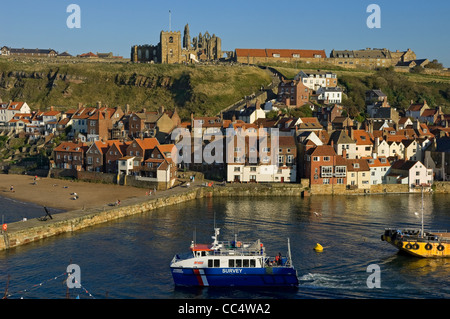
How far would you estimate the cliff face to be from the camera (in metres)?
111

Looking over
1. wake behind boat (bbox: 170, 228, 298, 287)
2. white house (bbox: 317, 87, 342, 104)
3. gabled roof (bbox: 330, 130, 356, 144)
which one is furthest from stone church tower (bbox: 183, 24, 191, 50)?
wake behind boat (bbox: 170, 228, 298, 287)

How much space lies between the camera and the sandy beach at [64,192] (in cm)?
5734

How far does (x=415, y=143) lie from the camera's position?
7794cm

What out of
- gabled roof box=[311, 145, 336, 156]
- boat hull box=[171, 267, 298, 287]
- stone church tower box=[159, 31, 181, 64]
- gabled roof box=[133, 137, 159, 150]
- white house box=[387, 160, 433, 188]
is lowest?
boat hull box=[171, 267, 298, 287]

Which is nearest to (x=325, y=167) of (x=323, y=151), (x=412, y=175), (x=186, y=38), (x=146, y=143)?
(x=323, y=151)

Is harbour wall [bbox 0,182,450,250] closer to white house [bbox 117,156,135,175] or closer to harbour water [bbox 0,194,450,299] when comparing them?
harbour water [bbox 0,194,450,299]

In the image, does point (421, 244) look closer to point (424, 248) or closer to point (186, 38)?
point (424, 248)

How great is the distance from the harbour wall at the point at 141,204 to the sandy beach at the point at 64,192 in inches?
132

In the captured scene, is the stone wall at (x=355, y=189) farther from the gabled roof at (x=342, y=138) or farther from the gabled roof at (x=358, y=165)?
the gabled roof at (x=342, y=138)

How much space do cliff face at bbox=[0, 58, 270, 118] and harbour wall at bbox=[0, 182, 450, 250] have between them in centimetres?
4155

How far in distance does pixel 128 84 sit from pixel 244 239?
8249 cm

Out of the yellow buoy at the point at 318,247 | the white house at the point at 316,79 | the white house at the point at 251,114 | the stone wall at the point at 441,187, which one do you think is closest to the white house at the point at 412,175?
the stone wall at the point at 441,187
